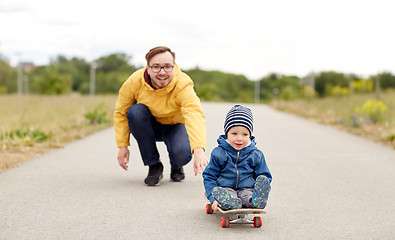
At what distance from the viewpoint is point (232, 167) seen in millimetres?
3873

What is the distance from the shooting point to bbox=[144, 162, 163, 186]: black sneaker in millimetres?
5224

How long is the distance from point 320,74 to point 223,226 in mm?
91492

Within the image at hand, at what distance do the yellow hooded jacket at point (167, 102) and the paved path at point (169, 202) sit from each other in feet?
2.06

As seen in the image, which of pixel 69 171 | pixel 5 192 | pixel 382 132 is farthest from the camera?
pixel 382 132

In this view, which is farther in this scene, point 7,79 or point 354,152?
point 7,79

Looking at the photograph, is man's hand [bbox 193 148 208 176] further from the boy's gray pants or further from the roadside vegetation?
the roadside vegetation

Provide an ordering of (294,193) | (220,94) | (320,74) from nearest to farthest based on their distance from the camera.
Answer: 1. (294,193)
2. (320,74)
3. (220,94)

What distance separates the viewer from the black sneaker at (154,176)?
522 cm

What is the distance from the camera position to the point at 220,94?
10362 cm

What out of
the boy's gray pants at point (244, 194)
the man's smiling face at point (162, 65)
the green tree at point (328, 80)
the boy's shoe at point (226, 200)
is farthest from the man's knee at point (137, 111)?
the green tree at point (328, 80)

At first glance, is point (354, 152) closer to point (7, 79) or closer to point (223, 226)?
point (223, 226)

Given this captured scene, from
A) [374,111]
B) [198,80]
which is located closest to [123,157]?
[374,111]

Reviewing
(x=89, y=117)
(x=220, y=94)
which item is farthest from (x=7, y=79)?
(x=89, y=117)

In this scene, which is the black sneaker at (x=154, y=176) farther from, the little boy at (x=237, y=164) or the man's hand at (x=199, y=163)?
the little boy at (x=237, y=164)
